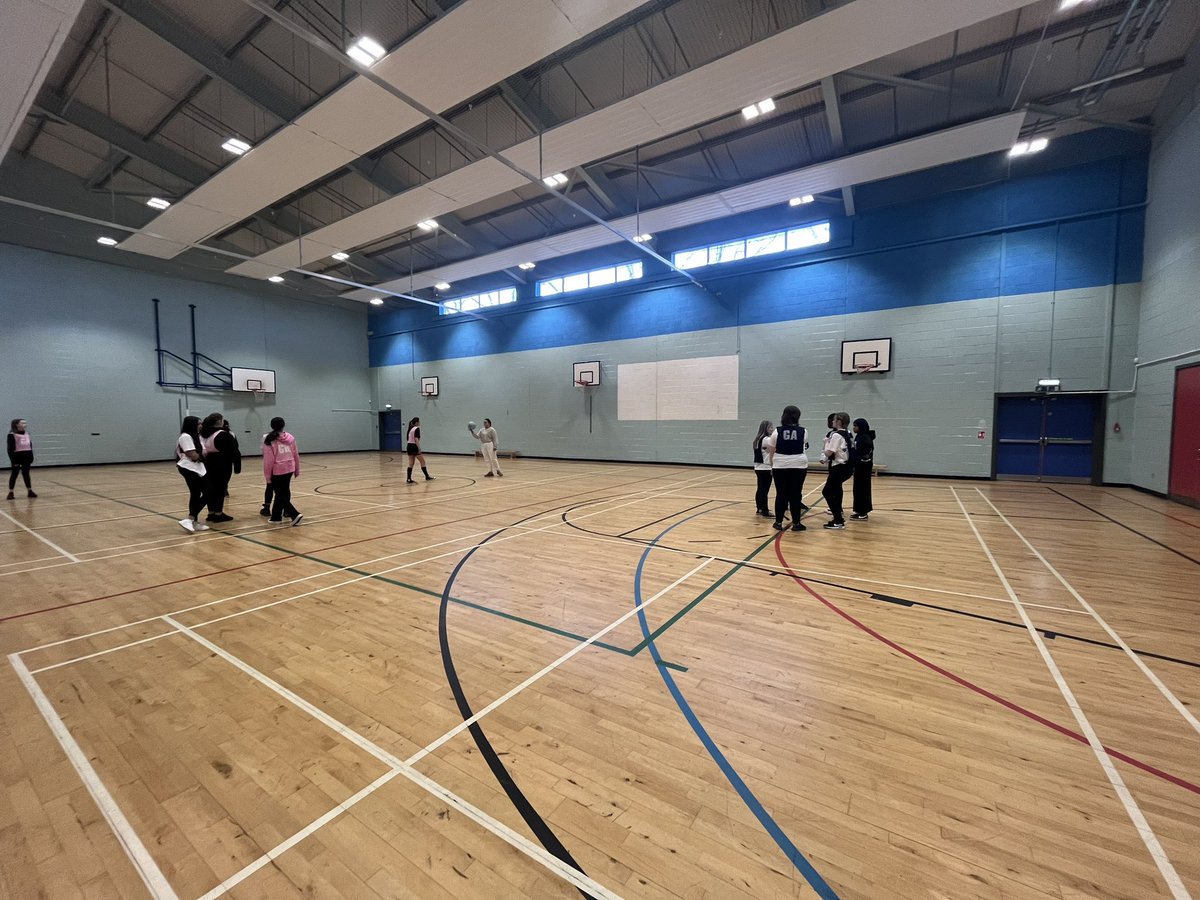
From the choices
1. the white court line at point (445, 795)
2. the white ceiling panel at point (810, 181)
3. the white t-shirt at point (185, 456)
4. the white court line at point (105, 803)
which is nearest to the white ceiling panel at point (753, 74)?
the white ceiling panel at point (810, 181)

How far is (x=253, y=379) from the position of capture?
18.8 metres

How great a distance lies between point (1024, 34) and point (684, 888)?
12.3 metres

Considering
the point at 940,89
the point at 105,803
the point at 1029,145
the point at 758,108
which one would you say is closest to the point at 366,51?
the point at 758,108

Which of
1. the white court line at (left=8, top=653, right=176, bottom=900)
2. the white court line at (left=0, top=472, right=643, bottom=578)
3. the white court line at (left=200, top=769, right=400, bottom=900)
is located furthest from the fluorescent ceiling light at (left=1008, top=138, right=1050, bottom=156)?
the white court line at (left=8, top=653, right=176, bottom=900)

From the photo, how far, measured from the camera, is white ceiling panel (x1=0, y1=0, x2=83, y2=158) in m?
5.67

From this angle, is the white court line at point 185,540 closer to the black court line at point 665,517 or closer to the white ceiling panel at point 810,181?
the black court line at point 665,517

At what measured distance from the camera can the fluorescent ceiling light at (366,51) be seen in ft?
20.6

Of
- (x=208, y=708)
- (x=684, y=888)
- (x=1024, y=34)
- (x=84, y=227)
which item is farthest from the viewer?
(x=84, y=227)

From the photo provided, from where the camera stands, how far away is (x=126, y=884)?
151 cm

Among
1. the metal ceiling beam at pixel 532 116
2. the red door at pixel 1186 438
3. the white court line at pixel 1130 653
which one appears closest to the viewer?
the white court line at pixel 1130 653

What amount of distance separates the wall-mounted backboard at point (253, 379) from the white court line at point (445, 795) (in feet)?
65.0

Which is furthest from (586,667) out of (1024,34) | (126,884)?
(1024,34)

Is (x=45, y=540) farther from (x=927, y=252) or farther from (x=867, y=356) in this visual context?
(x=927, y=252)

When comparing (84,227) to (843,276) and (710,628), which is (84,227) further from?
(843,276)
